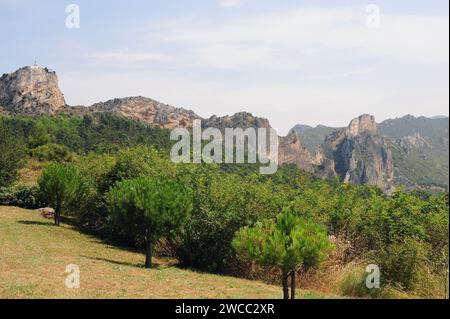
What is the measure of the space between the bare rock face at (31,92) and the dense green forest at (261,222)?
438 feet

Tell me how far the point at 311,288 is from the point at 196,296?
19.3 feet

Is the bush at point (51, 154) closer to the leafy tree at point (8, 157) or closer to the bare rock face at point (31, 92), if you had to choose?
the leafy tree at point (8, 157)

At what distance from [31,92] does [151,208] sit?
167834 mm

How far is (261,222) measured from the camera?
18625mm

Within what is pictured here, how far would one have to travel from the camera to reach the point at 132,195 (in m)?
21.7

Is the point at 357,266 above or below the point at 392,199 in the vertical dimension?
below

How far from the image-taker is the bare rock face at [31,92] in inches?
6467

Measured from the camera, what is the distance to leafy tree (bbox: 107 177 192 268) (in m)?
21.2

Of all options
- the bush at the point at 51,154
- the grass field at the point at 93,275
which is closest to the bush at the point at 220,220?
the grass field at the point at 93,275

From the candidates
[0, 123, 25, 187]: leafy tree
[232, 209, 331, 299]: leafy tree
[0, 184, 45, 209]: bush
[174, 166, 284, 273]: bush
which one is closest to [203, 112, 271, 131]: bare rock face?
[0, 123, 25, 187]: leafy tree

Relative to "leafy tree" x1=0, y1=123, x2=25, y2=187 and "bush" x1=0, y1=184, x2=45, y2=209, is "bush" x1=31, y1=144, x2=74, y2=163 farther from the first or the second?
"bush" x1=0, y1=184, x2=45, y2=209

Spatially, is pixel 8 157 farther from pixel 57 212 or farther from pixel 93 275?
pixel 93 275

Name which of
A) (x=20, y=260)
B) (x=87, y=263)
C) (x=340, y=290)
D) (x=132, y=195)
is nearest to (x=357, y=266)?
(x=340, y=290)
